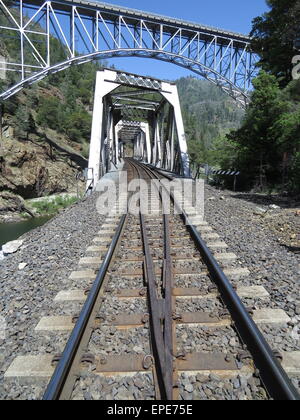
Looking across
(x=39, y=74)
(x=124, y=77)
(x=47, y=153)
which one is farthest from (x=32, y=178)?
(x=124, y=77)

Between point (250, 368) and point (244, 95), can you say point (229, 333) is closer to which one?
point (250, 368)

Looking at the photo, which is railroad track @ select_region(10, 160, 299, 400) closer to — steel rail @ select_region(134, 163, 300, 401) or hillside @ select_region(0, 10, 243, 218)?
steel rail @ select_region(134, 163, 300, 401)

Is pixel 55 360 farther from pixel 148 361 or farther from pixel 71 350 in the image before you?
pixel 148 361

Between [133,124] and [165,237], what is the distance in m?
44.1

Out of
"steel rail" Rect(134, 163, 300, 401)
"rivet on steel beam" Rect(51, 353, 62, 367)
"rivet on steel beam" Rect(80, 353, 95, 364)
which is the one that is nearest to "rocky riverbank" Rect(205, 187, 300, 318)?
"steel rail" Rect(134, 163, 300, 401)

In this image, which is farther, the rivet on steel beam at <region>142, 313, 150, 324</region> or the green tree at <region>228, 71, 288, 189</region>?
the green tree at <region>228, 71, 288, 189</region>

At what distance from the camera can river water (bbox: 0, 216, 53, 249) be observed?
18.6 metres

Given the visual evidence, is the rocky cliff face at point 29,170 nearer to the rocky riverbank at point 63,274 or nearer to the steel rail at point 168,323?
the rocky riverbank at point 63,274

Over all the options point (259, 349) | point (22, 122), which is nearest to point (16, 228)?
point (22, 122)

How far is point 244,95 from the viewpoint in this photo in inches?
1019

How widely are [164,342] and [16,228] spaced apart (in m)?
20.4

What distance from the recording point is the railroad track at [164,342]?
7.02ft

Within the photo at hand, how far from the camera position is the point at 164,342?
2475mm

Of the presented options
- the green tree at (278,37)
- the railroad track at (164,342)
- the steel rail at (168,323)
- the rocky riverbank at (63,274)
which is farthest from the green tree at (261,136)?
the railroad track at (164,342)
